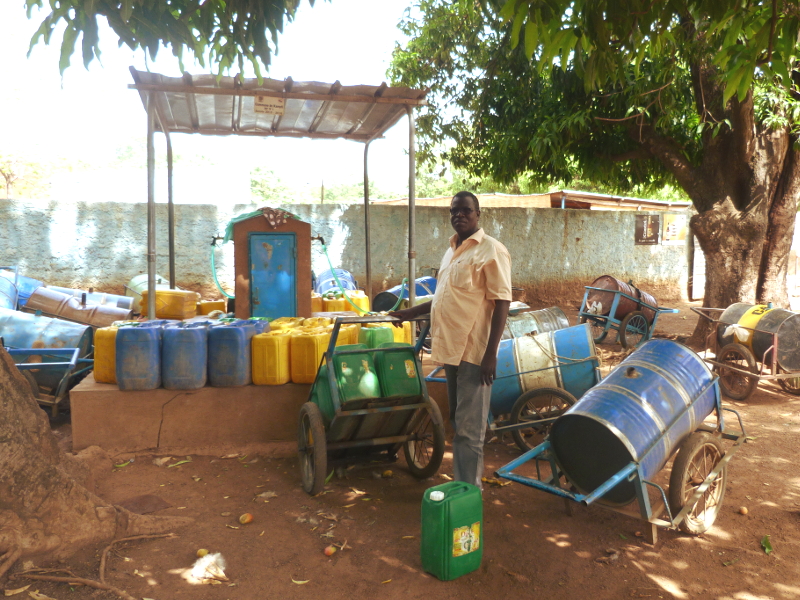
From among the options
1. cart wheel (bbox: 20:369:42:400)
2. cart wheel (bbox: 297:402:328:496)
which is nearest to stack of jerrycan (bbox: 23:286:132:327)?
cart wheel (bbox: 20:369:42:400)

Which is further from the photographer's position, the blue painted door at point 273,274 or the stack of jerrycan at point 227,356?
the blue painted door at point 273,274

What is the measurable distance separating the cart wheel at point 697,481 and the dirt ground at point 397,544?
99mm

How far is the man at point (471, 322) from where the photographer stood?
3471 millimetres

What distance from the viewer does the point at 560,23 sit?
2.52m

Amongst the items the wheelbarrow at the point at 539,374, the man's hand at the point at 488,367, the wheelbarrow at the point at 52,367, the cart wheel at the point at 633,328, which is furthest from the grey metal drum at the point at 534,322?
the wheelbarrow at the point at 52,367

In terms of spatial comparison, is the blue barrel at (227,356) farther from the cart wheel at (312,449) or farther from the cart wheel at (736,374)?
the cart wheel at (736,374)

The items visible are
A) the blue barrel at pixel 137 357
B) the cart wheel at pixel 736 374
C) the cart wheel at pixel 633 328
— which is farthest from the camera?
the cart wheel at pixel 633 328

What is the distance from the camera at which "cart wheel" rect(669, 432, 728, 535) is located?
140 inches

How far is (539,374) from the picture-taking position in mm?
5074

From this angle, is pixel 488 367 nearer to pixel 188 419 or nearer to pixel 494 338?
pixel 494 338

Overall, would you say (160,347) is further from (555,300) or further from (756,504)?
(555,300)

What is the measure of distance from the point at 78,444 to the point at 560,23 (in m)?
4.46


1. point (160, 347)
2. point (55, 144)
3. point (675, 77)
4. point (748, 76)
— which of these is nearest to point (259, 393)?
point (160, 347)

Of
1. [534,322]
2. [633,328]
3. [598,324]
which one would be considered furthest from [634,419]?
[598,324]
